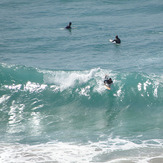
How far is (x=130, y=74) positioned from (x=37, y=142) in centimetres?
848

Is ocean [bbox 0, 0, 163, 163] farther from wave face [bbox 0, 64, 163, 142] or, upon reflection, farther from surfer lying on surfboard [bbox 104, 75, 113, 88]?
surfer lying on surfboard [bbox 104, 75, 113, 88]

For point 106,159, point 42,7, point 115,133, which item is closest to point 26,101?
point 115,133

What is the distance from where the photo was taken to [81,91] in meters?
21.4

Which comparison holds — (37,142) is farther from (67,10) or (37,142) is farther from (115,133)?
(67,10)

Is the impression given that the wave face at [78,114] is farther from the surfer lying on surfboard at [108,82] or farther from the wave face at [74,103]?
the surfer lying on surfboard at [108,82]

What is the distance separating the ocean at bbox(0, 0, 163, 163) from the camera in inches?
612

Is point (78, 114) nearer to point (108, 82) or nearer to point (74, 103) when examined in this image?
point (74, 103)

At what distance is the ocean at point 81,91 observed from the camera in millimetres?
15547

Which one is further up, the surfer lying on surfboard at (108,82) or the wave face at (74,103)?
the surfer lying on surfboard at (108,82)

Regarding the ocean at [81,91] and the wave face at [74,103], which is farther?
the wave face at [74,103]

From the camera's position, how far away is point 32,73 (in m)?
23.3

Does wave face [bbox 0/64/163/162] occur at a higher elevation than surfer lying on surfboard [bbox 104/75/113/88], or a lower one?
lower

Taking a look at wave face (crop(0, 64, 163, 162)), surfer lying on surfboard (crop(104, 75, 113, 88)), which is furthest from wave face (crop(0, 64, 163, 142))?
surfer lying on surfboard (crop(104, 75, 113, 88))

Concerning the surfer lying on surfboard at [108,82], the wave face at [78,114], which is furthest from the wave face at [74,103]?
the surfer lying on surfboard at [108,82]
